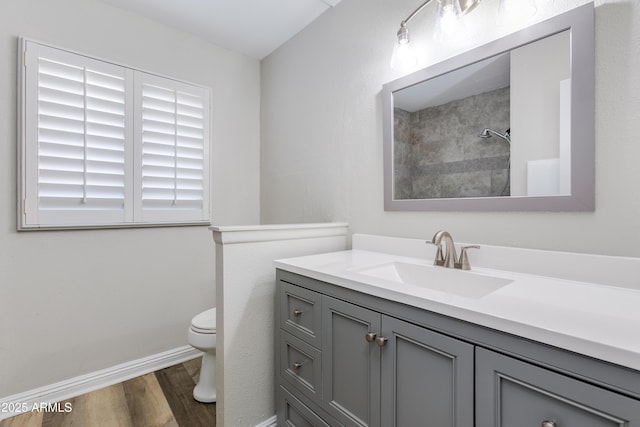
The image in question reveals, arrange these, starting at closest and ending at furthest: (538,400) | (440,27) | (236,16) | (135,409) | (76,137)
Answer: (538,400), (440,27), (135,409), (76,137), (236,16)

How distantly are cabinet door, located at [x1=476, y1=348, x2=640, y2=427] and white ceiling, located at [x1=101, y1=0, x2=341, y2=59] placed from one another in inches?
82.2

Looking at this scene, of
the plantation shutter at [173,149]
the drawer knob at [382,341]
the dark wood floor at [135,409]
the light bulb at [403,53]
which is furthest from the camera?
the plantation shutter at [173,149]

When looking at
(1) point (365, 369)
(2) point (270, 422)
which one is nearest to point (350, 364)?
(1) point (365, 369)

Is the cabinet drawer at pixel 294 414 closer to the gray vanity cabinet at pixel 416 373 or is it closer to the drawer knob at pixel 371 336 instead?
the gray vanity cabinet at pixel 416 373

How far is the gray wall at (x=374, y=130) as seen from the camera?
0.94 meters

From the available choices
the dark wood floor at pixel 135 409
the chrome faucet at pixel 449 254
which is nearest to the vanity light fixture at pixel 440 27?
the chrome faucet at pixel 449 254

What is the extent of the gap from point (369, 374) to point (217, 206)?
1.84 metres

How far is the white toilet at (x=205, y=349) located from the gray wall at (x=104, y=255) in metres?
0.55

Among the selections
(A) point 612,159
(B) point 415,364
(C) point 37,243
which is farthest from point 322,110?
(C) point 37,243

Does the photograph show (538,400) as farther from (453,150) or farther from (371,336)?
(453,150)

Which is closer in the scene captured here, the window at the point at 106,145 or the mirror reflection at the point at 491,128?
the mirror reflection at the point at 491,128

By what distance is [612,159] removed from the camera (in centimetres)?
95

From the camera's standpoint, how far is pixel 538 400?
630 mm

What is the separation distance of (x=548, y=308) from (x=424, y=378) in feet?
1.20
